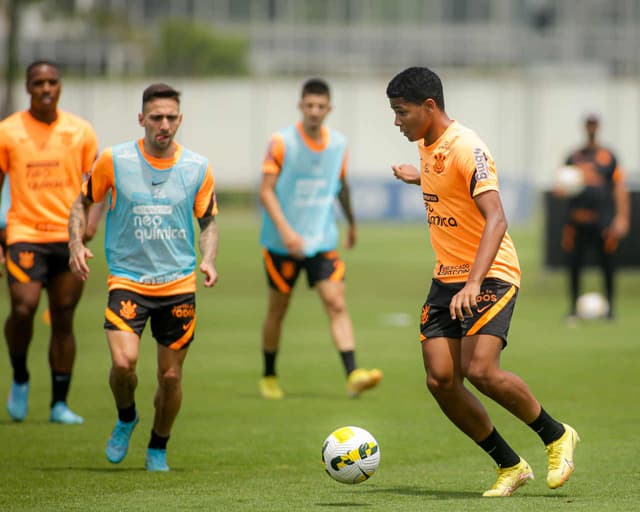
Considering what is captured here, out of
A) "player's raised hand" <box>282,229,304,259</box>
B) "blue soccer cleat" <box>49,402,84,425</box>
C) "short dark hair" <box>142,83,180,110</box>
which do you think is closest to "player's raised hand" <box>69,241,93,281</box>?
"short dark hair" <box>142,83,180,110</box>

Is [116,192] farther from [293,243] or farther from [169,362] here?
[293,243]

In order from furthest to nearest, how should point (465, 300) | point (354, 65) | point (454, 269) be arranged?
point (354, 65), point (454, 269), point (465, 300)

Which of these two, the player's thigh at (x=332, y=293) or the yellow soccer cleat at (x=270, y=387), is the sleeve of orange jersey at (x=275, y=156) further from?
the yellow soccer cleat at (x=270, y=387)

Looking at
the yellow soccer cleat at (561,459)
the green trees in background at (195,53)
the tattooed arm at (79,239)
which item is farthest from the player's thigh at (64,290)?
the green trees in background at (195,53)

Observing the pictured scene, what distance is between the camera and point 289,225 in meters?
12.1

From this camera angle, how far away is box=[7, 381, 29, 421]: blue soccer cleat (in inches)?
414

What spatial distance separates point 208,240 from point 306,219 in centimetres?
361

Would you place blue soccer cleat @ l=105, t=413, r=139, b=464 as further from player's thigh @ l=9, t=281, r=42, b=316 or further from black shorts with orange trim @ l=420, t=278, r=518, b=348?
black shorts with orange trim @ l=420, t=278, r=518, b=348

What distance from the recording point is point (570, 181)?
57.4 feet

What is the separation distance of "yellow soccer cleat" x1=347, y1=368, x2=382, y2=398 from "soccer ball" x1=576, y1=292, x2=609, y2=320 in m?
7.44

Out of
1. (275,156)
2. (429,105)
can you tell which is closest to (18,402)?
(275,156)

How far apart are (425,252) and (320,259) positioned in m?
20.1

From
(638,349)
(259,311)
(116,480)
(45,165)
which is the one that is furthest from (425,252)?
(116,480)

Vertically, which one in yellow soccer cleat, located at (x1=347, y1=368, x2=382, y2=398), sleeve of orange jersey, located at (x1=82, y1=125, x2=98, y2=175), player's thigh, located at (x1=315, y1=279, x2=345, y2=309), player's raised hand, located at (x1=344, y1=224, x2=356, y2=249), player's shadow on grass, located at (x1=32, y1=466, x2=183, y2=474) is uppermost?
sleeve of orange jersey, located at (x1=82, y1=125, x2=98, y2=175)
